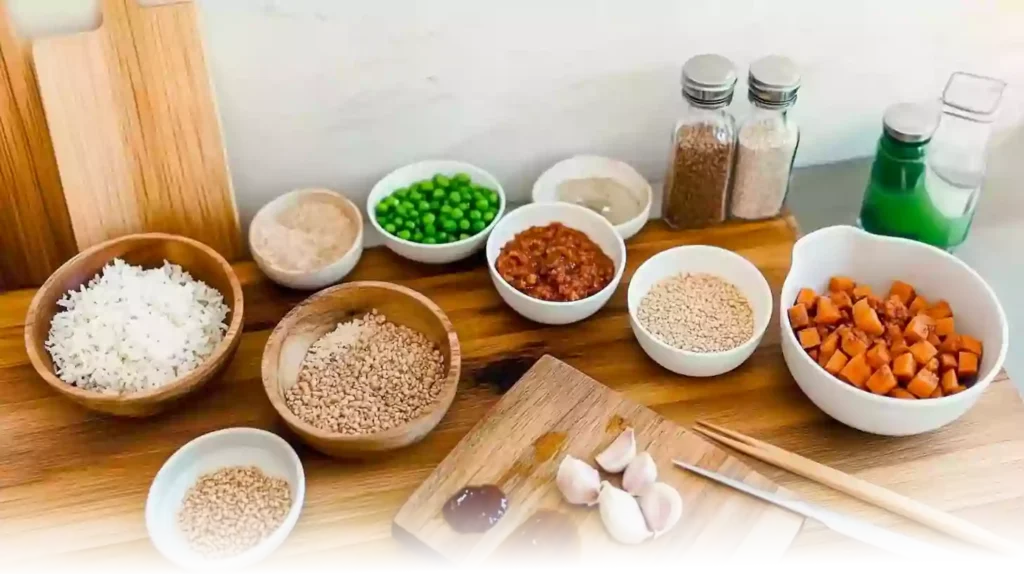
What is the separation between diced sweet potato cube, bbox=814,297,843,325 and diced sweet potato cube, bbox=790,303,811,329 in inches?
0.5

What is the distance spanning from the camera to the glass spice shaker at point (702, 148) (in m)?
1.27

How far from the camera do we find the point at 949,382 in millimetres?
1150

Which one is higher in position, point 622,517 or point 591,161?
point 591,161

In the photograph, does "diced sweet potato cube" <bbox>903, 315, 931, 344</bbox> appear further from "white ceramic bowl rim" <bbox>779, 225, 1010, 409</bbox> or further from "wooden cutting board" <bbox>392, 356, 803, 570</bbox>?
"wooden cutting board" <bbox>392, 356, 803, 570</bbox>

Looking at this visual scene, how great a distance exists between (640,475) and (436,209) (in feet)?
1.54

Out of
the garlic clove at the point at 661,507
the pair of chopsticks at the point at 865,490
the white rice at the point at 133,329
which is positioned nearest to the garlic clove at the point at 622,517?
the garlic clove at the point at 661,507

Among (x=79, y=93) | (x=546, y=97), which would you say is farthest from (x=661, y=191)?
(x=79, y=93)

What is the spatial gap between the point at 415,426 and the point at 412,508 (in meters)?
0.09

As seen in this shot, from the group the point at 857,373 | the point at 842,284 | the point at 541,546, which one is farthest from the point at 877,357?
the point at 541,546

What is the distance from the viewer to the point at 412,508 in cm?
107

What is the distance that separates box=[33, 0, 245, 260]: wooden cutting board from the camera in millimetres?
1171

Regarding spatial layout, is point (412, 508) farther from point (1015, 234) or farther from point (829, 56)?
point (1015, 234)

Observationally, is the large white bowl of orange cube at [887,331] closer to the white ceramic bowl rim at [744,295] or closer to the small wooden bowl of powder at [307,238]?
the white ceramic bowl rim at [744,295]

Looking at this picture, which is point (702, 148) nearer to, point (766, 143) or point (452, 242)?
point (766, 143)
